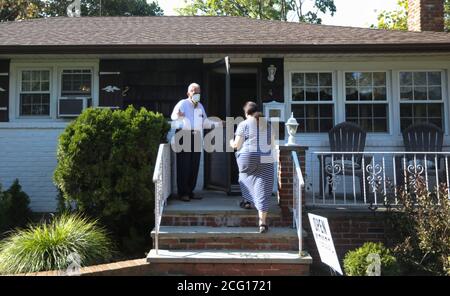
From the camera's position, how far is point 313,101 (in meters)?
8.94

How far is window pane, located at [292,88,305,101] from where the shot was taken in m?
8.95

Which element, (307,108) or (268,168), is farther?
(307,108)

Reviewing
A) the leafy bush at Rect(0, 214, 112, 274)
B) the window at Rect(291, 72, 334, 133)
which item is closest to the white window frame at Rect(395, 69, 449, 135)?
the window at Rect(291, 72, 334, 133)

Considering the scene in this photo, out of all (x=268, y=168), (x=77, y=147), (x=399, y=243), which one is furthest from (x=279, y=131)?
(x=77, y=147)

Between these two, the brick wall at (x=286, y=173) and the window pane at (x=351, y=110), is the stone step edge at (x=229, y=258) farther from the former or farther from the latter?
the window pane at (x=351, y=110)

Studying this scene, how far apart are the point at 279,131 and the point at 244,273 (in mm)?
3933

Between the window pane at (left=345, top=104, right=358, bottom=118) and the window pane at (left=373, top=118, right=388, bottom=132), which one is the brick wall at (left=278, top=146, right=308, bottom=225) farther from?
the window pane at (left=373, top=118, right=388, bottom=132)

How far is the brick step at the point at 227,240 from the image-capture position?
569cm

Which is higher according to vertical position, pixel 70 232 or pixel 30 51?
pixel 30 51

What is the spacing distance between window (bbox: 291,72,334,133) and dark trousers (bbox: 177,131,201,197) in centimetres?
282

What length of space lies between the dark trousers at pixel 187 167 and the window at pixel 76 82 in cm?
325

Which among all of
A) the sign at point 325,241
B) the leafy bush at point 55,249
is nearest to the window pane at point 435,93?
the sign at point 325,241
